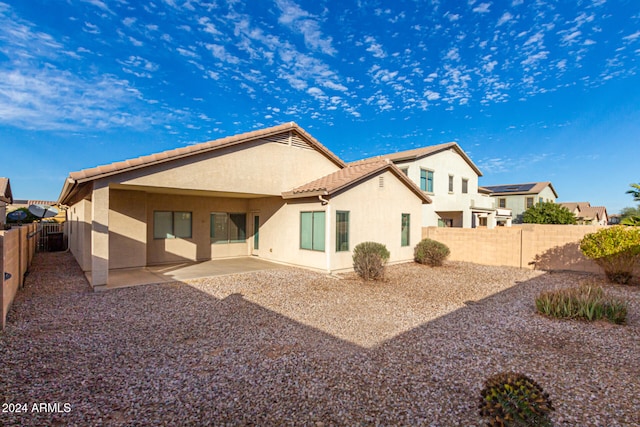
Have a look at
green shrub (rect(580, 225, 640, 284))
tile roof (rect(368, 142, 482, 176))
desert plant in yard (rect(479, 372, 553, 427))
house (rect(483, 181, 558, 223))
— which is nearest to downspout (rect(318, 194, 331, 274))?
desert plant in yard (rect(479, 372, 553, 427))

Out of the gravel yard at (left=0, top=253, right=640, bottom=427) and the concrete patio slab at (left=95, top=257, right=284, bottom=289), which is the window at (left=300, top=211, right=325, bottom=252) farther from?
the gravel yard at (left=0, top=253, right=640, bottom=427)

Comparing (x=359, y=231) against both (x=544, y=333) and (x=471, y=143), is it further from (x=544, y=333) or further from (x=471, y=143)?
(x=471, y=143)

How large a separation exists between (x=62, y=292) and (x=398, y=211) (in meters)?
12.4

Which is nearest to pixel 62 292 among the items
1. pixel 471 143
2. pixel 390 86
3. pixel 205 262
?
pixel 205 262

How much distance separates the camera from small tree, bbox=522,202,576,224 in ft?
108

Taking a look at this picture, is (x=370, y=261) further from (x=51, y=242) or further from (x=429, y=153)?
(x=51, y=242)

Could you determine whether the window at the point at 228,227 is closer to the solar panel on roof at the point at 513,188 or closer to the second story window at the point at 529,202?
the second story window at the point at 529,202

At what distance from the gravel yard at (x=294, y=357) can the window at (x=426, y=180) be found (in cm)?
1413

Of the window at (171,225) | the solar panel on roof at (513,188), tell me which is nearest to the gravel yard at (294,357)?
the window at (171,225)

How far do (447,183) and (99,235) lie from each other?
22489mm

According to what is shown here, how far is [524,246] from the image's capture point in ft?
45.8

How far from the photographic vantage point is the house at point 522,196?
3769cm

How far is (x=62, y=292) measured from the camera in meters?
8.41

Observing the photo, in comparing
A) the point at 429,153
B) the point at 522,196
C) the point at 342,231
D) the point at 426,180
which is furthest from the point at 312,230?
the point at 522,196
